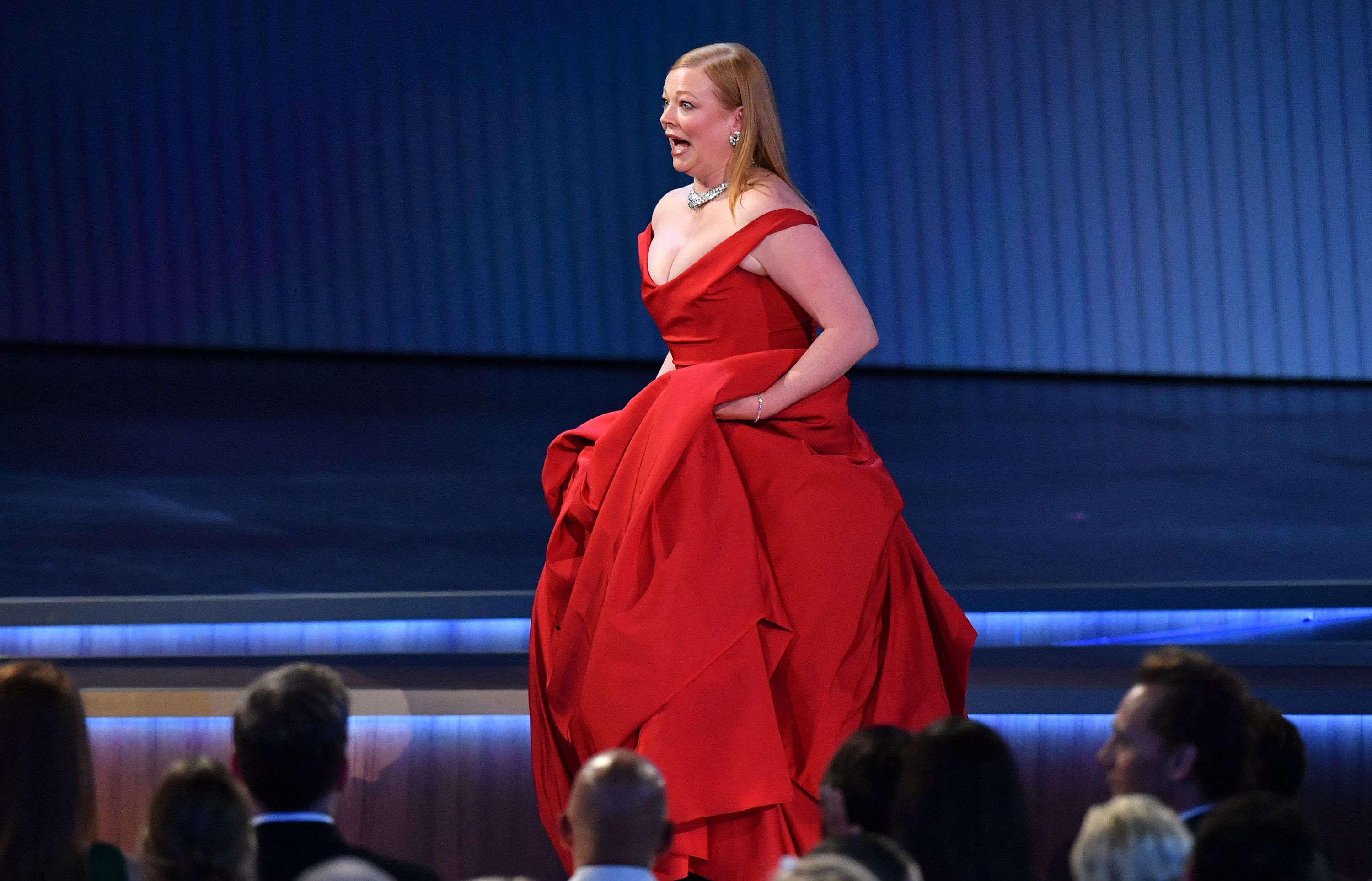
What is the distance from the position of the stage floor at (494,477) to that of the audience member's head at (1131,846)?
5.79 feet

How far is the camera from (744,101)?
7.53ft

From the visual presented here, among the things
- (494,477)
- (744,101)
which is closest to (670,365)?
(744,101)

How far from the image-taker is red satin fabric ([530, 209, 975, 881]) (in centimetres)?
211

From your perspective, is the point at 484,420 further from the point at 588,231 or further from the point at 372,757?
the point at 372,757

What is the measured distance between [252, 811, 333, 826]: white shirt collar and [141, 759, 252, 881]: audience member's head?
143mm

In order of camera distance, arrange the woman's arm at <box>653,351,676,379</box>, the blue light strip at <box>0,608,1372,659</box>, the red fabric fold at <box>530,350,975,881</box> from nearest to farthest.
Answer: the red fabric fold at <box>530,350,975,881</box> → the woman's arm at <box>653,351,676,379</box> → the blue light strip at <box>0,608,1372,659</box>

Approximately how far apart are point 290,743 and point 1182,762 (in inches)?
34.3

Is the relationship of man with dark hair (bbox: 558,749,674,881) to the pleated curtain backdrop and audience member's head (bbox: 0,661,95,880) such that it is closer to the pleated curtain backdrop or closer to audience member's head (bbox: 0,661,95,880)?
Result: audience member's head (bbox: 0,661,95,880)

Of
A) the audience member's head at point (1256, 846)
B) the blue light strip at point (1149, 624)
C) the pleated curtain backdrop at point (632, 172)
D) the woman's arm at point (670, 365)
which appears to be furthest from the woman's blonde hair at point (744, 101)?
the pleated curtain backdrop at point (632, 172)

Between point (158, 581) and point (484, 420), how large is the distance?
9.45ft

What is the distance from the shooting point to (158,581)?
138 inches

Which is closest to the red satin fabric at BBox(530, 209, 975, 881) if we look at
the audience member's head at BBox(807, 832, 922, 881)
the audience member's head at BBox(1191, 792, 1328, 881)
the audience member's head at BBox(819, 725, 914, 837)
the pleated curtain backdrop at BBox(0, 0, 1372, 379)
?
the audience member's head at BBox(819, 725, 914, 837)

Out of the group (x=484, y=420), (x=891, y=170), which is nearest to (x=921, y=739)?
(x=484, y=420)

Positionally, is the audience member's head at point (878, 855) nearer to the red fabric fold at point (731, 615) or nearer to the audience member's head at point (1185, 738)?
the audience member's head at point (1185, 738)
